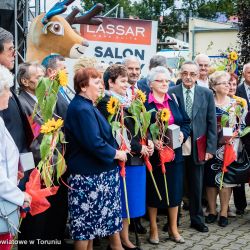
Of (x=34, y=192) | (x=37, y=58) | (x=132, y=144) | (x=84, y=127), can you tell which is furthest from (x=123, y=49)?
(x=34, y=192)

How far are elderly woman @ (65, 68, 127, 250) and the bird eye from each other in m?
2.31

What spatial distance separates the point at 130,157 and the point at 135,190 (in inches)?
12.4

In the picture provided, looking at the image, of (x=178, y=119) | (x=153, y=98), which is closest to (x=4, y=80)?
(x=153, y=98)

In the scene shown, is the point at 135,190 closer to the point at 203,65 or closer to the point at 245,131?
the point at 245,131

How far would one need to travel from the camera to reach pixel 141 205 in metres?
4.68

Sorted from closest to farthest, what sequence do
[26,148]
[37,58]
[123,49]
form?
1. [26,148]
2. [37,58]
3. [123,49]

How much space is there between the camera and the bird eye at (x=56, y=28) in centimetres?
626

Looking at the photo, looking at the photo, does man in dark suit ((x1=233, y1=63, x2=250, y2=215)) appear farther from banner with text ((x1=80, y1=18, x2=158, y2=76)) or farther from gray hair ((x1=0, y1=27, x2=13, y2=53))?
gray hair ((x1=0, y1=27, x2=13, y2=53))

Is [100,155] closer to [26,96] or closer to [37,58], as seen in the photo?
[26,96]

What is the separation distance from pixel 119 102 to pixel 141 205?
3.38 ft

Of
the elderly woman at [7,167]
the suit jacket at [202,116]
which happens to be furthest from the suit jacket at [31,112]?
the suit jacket at [202,116]

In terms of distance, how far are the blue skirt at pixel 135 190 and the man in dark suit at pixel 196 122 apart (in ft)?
3.01

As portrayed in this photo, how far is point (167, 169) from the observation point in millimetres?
5012

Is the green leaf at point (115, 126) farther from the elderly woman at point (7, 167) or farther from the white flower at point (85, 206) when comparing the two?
A: the elderly woman at point (7, 167)
